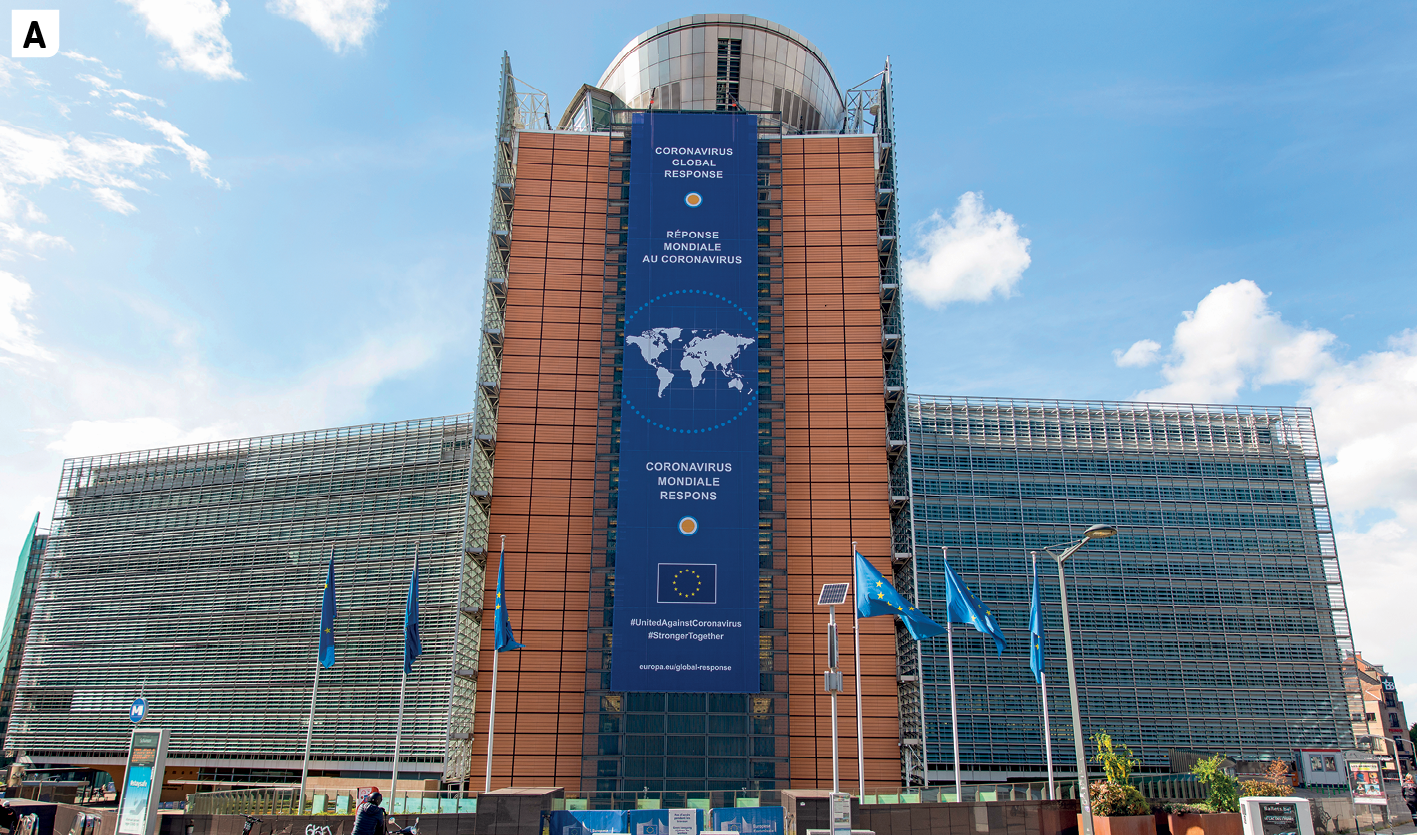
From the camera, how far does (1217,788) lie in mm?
32812

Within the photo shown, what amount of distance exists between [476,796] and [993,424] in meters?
53.9

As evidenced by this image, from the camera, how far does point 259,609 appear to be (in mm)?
72375

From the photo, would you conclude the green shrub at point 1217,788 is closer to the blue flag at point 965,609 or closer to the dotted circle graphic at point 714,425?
the blue flag at point 965,609

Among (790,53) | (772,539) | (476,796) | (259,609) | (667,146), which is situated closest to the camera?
(476,796)

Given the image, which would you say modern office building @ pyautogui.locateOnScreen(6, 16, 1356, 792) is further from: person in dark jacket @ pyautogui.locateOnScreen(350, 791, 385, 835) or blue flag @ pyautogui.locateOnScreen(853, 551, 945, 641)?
person in dark jacket @ pyautogui.locateOnScreen(350, 791, 385, 835)

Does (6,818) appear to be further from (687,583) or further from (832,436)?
(832,436)

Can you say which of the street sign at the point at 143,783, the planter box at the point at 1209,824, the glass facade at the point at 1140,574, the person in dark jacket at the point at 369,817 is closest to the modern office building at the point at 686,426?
the planter box at the point at 1209,824

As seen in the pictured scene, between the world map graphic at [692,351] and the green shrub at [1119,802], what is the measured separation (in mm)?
26628

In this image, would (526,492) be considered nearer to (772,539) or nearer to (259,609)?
(772,539)

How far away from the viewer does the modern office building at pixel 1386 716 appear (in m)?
112

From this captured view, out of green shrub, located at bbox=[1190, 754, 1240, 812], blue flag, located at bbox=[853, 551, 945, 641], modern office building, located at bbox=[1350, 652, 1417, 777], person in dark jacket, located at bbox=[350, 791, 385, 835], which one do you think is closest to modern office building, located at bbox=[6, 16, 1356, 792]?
blue flag, located at bbox=[853, 551, 945, 641]

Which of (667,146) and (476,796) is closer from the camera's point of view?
(476,796)

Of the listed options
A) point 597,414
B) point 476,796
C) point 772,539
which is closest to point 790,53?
point 597,414

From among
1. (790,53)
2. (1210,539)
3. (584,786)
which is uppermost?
(790,53)
